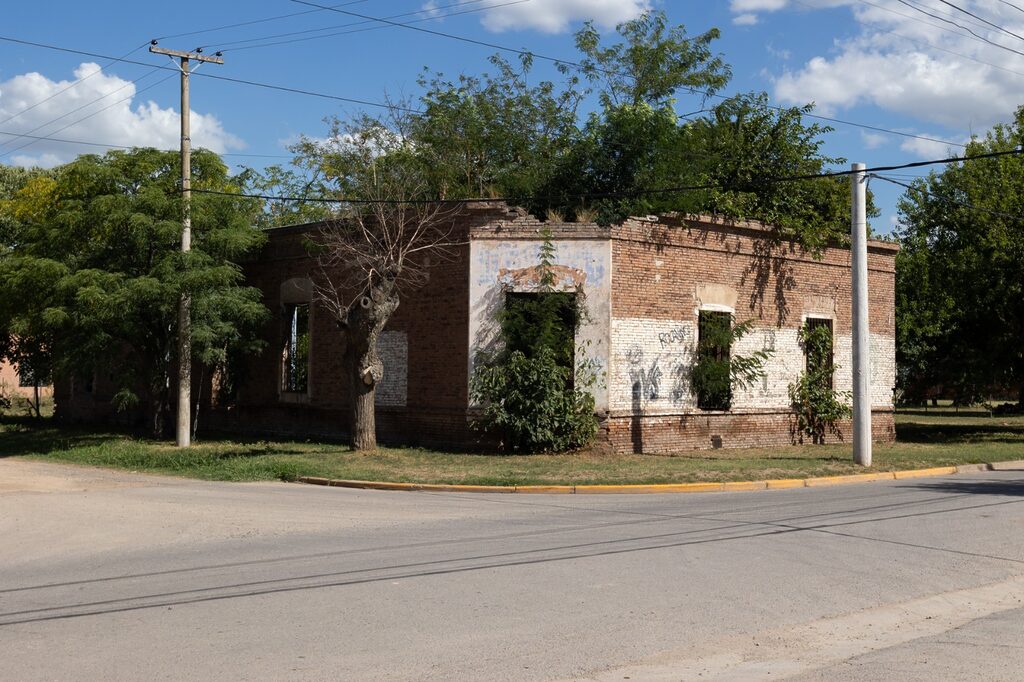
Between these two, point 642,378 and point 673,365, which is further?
point 673,365

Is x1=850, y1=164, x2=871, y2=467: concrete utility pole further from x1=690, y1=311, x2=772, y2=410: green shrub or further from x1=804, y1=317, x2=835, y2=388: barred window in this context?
x1=804, y1=317, x2=835, y2=388: barred window

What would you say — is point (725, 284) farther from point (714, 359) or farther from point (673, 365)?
point (673, 365)

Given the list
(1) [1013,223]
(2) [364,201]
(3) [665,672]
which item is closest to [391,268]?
(2) [364,201]

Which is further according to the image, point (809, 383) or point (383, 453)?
point (809, 383)

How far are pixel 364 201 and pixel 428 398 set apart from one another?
4.69 m

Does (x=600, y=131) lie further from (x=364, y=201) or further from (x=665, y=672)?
(x=665, y=672)

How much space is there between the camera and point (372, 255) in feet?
73.8

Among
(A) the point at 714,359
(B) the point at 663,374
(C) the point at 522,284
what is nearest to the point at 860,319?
(A) the point at 714,359

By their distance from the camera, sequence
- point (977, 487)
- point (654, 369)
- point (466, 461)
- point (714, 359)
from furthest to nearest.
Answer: point (714, 359)
point (654, 369)
point (466, 461)
point (977, 487)

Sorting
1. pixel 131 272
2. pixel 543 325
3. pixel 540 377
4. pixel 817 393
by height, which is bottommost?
pixel 817 393

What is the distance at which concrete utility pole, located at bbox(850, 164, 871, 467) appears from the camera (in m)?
20.5

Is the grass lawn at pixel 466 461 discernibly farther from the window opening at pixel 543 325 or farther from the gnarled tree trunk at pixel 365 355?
the window opening at pixel 543 325

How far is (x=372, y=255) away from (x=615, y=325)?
5.64m

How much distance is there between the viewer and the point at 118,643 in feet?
22.4
